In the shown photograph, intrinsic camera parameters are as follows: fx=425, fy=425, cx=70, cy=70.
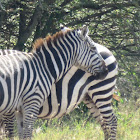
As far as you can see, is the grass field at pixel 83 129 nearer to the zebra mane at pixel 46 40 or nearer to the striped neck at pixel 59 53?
the striped neck at pixel 59 53

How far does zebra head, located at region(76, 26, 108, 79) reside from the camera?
7000mm

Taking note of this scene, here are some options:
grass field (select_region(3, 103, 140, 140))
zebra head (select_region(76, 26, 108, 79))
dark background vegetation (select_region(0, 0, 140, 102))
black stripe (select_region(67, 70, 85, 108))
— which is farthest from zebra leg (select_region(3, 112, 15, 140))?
dark background vegetation (select_region(0, 0, 140, 102))

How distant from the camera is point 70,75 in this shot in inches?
287

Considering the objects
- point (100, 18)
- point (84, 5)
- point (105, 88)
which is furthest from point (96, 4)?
point (105, 88)

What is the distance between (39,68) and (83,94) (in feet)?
4.19

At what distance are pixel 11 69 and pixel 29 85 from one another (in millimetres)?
349

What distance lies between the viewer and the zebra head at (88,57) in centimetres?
700

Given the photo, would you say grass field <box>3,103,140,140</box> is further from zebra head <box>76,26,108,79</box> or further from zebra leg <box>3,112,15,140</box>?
zebra head <box>76,26,108,79</box>

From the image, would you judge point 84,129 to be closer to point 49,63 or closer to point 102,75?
point 102,75

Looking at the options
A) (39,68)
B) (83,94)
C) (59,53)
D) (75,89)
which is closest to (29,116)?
(39,68)

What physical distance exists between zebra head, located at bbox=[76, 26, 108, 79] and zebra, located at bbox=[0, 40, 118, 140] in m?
0.20

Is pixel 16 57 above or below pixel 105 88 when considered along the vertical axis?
above

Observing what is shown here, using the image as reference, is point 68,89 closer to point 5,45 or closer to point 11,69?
point 11,69

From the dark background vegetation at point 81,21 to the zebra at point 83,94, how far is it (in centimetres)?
207
